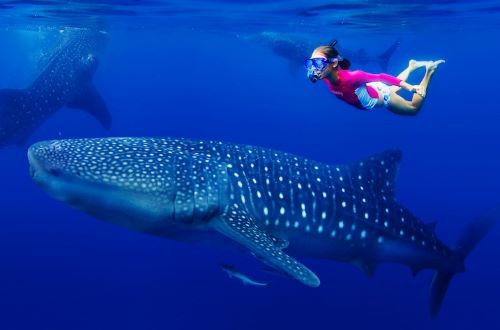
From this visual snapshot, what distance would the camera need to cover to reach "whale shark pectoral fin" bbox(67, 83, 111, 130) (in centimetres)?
1493

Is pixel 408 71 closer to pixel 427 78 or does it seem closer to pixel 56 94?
pixel 427 78

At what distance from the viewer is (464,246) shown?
22.0 feet

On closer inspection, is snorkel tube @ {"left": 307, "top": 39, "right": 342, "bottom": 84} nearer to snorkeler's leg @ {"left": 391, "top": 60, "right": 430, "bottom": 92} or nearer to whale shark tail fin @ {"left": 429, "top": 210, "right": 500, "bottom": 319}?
snorkeler's leg @ {"left": 391, "top": 60, "right": 430, "bottom": 92}

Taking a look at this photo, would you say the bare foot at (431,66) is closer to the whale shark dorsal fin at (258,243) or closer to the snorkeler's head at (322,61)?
the snorkeler's head at (322,61)

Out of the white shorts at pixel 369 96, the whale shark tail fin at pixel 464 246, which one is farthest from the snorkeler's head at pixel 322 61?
the whale shark tail fin at pixel 464 246

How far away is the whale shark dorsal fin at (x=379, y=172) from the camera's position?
651 centimetres

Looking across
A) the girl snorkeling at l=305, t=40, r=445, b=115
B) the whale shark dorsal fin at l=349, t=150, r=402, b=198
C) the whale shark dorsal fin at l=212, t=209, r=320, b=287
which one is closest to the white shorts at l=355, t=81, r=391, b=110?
the girl snorkeling at l=305, t=40, r=445, b=115

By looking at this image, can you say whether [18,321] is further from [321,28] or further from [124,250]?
[321,28]

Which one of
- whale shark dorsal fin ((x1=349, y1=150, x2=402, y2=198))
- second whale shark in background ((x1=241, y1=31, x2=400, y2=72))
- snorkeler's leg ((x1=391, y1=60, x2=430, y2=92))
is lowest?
whale shark dorsal fin ((x1=349, y1=150, x2=402, y2=198))

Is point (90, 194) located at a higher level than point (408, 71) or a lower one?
lower

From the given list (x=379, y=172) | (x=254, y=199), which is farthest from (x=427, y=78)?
(x=254, y=199)

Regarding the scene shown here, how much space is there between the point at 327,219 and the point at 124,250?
8987 mm

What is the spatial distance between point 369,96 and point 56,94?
10118 millimetres

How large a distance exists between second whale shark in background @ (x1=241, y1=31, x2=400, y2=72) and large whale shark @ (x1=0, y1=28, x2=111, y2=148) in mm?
8495
